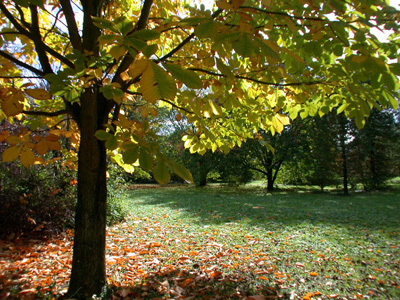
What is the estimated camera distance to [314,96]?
2455mm

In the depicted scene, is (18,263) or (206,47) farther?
(206,47)

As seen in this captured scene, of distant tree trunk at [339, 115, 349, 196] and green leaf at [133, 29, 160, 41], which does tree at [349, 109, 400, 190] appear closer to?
distant tree trunk at [339, 115, 349, 196]

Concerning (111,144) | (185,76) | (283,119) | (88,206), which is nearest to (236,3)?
(185,76)

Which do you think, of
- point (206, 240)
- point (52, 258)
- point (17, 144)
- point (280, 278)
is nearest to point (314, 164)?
point (206, 240)

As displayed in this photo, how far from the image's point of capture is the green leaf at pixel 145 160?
3.79 feet

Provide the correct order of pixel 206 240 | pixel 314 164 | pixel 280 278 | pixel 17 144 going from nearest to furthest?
pixel 17 144 < pixel 280 278 < pixel 206 240 < pixel 314 164

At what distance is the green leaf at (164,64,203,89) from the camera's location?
880 millimetres

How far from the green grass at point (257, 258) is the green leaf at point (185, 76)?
92.0 inches

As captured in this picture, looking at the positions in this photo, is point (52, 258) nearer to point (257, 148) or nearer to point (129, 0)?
point (129, 0)

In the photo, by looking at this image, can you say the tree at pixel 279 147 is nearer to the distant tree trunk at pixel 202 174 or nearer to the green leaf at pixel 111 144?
the distant tree trunk at pixel 202 174

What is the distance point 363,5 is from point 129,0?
10.1ft

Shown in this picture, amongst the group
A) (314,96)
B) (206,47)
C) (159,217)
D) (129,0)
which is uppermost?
(129,0)

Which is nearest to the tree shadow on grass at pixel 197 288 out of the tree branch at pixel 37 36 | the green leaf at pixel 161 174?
the green leaf at pixel 161 174

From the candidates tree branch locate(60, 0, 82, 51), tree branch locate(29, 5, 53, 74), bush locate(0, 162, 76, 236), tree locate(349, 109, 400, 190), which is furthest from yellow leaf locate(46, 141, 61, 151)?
tree locate(349, 109, 400, 190)
